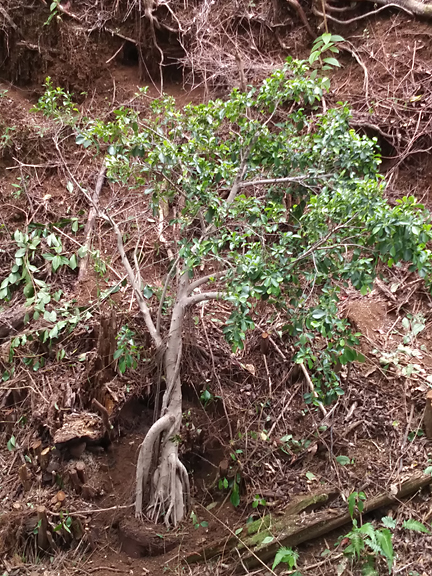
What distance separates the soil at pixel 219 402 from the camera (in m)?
3.13

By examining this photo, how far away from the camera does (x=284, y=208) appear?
300cm

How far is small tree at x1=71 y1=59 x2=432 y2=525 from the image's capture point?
2.44 m

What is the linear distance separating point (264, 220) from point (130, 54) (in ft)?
16.7

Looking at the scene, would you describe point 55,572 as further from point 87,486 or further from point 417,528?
point 417,528

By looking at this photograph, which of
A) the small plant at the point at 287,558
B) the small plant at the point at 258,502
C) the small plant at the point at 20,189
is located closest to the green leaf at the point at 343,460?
the small plant at the point at 258,502

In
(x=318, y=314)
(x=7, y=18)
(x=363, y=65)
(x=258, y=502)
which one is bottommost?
(x=258, y=502)

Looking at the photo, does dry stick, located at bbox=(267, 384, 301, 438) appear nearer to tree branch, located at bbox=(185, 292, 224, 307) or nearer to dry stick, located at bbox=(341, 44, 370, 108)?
tree branch, located at bbox=(185, 292, 224, 307)

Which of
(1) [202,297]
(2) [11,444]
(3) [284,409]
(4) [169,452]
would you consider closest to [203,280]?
(1) [202,297]

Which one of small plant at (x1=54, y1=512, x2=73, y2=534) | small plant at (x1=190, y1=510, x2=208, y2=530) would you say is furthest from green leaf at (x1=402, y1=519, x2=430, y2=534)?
small plant at (x1=54, y1=512, x2=73, y2=534)

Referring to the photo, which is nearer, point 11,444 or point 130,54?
point 11,444

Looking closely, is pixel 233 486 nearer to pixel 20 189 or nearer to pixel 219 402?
pixel 219 402

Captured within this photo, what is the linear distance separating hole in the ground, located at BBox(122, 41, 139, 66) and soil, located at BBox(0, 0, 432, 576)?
1.36m

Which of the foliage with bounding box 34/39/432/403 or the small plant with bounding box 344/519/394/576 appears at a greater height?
the foliage with bounding box 34/39/432/403

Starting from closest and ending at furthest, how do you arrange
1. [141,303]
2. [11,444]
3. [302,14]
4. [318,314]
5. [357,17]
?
[318,314] → [141,303] → [11,444] → [357,17] → [302,14]
